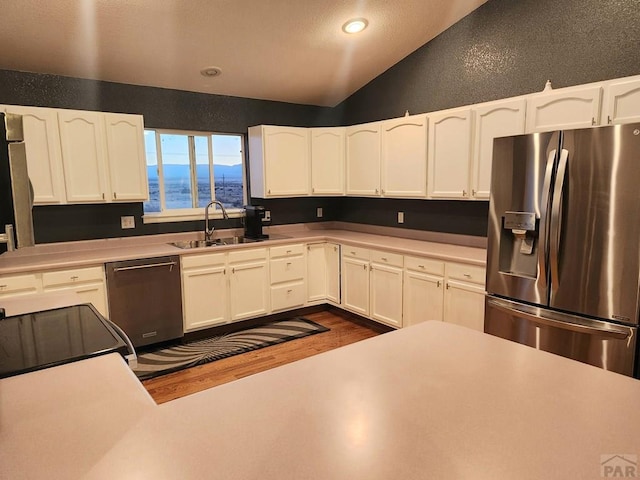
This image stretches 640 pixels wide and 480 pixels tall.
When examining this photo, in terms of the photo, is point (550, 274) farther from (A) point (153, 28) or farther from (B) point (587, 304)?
(A) point (153, 28)

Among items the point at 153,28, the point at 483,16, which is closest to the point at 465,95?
the point at 483,16

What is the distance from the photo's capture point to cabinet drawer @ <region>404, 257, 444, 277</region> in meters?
3.32

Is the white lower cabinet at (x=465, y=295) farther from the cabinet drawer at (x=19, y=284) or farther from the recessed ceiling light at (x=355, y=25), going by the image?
the cabinet drawer at (x=19, y=284)

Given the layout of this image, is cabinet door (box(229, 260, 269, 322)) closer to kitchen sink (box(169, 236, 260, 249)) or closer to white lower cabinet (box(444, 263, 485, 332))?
kitchen sink (box(169, 236, 260, 249))

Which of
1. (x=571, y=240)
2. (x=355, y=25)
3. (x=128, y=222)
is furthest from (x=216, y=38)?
(x=571, y=240)

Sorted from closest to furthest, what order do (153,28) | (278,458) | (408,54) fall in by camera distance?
(278,458), (153,28), (408,54)

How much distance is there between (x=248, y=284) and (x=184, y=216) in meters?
A: 1.00

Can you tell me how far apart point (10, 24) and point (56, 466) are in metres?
3.13

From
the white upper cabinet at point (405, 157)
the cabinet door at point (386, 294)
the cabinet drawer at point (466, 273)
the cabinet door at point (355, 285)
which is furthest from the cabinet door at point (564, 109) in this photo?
the cabinet door at point (355, 285)

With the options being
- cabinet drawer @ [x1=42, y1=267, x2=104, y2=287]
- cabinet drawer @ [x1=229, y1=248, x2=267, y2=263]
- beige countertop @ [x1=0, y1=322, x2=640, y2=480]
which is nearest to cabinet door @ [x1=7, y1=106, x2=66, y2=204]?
cabinet drawer @ [x1=42, y1=267, x2=104, y2=287]

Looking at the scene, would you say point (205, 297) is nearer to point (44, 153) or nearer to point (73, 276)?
point (73, 276)

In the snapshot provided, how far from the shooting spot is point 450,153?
3438 millimetres

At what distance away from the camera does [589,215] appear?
2.17 metres

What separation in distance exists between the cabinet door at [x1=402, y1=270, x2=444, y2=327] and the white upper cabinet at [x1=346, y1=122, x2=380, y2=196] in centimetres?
109
